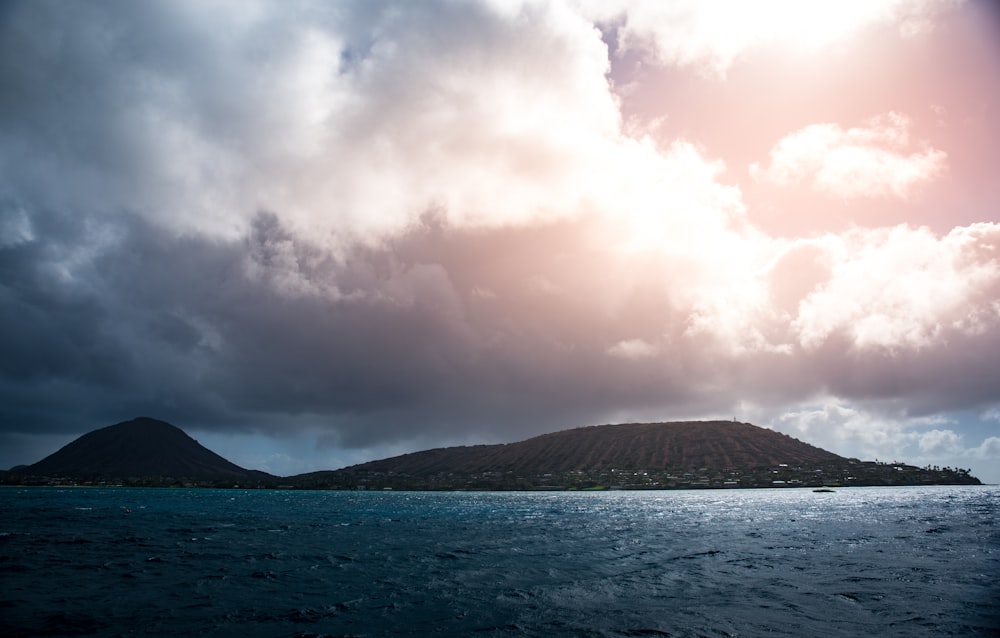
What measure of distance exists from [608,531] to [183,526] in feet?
211

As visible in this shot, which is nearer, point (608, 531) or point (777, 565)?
point (777, 565)

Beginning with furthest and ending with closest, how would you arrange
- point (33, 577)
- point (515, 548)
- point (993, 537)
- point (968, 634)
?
point (993, 537)
point (515, 548)
point (33, 577)
point (968, 634)

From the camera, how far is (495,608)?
3036 centimetres

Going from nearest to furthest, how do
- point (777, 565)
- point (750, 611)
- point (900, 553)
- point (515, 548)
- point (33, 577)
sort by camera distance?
point (750, 611)
point (33, 577)
point (777, 565)
point (900, 553)
point (515, 548)

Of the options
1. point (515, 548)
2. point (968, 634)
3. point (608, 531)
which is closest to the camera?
point (968, 634)

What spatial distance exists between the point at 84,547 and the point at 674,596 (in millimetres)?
55306

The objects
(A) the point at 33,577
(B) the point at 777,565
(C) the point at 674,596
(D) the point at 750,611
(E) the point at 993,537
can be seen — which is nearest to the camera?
(D) the point at 750,611

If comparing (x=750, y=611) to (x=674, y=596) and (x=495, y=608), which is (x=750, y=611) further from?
(x=495, y=608)

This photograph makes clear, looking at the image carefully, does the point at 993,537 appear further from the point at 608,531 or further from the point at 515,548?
the point at 515,548

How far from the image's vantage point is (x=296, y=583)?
37.8 metres

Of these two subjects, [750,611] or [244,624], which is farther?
[750,611]

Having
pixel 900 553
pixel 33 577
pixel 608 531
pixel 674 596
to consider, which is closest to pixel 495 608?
pixel 674 596

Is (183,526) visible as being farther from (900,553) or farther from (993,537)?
(993,537)

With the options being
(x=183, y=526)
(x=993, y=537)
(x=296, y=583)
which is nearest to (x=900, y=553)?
(x=993, y=537)
